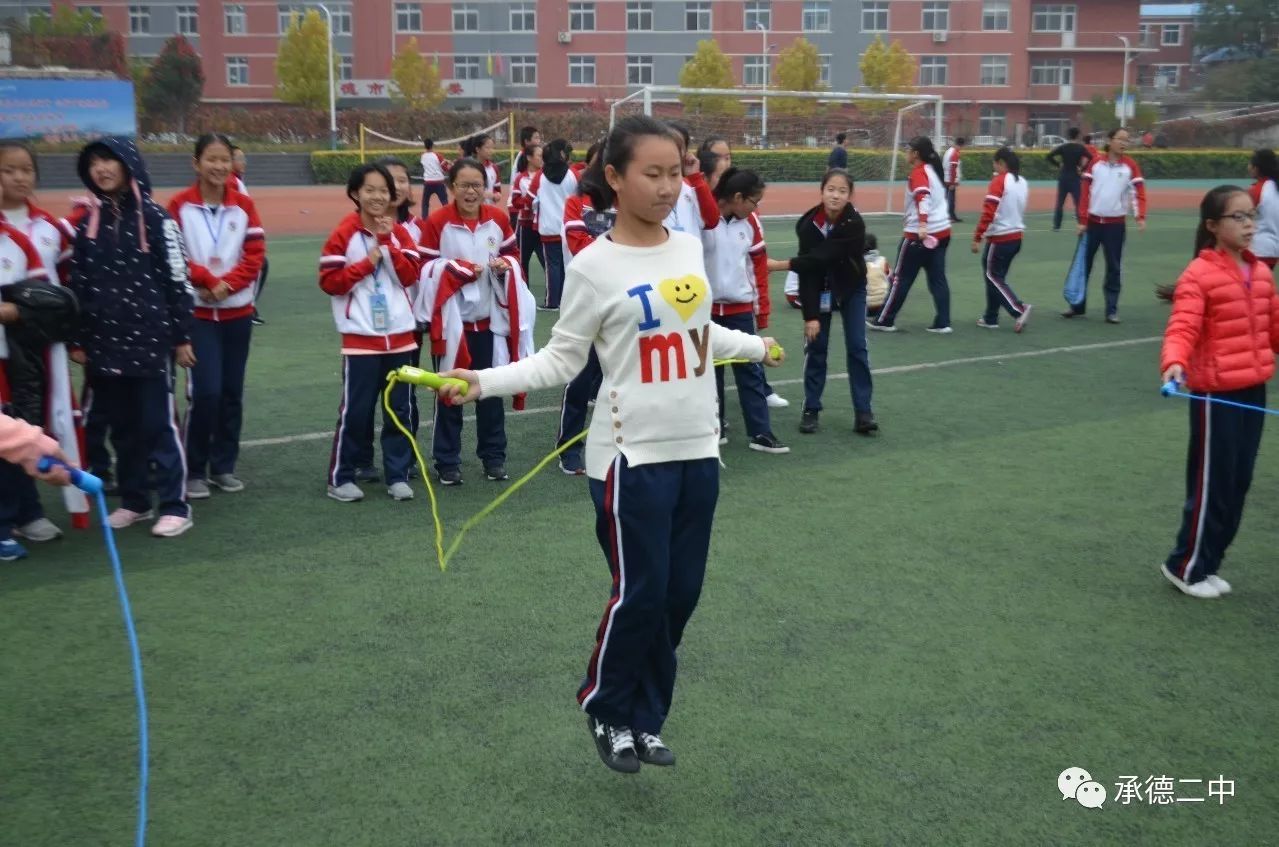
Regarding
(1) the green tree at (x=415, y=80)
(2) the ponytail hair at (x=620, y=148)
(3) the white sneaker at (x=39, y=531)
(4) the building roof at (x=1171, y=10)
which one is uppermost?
(4) the building roof at (x=1171, y=10)

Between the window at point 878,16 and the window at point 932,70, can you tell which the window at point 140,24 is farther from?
the window at point 932,70

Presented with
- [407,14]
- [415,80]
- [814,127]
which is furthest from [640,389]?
[407,14]

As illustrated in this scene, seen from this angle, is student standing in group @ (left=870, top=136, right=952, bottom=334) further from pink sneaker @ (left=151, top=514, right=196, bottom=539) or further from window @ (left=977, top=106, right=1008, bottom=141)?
window @ (left=977, top=106, right=1008, bottom=141)

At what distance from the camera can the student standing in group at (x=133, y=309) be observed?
611 centimetres

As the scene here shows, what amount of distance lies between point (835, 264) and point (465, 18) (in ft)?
217

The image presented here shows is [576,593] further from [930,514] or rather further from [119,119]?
[119,119]

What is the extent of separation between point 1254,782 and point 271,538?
14.9 ft

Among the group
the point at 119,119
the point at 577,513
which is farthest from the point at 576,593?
the point at 119,119

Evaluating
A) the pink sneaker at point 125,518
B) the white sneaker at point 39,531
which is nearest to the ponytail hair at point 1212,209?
the pink sneaker at point 125,518

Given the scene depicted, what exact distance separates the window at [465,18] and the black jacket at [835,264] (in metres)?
65.8

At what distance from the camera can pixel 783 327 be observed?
522 inches

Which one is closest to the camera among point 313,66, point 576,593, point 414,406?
point 576,593

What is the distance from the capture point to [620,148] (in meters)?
3.75

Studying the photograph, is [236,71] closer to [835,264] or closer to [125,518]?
[835,264]
